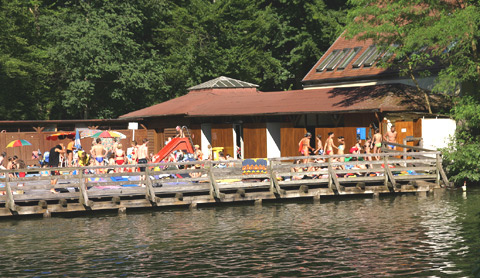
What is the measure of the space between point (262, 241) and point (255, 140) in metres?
18.6

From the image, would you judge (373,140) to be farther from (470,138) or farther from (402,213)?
(402,213)

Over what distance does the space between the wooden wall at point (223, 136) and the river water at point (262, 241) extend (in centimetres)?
1223

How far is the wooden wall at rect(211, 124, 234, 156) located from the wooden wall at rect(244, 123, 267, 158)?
3.07 ft

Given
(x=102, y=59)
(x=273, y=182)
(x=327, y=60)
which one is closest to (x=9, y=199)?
(x=273, y=182)

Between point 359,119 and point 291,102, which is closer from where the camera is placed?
point 359,119

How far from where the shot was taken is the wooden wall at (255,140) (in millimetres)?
38312

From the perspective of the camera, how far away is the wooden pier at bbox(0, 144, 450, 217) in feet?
85.8

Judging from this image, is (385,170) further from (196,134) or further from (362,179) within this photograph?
(196,134)

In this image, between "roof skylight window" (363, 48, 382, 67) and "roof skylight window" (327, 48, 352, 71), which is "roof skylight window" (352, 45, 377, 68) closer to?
"roof skylight window" (363, 48, 382, 67)

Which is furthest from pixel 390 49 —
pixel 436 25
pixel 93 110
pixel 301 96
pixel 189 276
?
pixel 93 110

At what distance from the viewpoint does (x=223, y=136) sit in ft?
131

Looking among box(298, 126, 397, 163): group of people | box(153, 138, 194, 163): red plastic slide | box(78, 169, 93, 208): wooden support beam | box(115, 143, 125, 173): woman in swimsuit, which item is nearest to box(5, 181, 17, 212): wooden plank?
box(78, 169, 93, 208): wooden support beam

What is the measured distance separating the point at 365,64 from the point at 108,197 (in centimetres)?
1984

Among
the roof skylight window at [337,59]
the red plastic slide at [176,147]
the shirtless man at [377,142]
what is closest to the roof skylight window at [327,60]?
the roof skylight window at [337,59]
